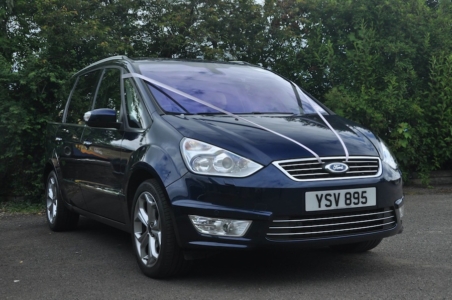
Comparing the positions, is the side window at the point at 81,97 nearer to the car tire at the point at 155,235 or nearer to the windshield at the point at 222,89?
the windshield at the point at 222,89

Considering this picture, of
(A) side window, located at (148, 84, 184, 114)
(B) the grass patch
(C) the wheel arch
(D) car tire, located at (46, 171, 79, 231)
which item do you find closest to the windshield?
(A) side window, located at (148, 84, 184, 114)

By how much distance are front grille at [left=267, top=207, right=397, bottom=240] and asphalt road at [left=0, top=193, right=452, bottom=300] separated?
36 centimetres

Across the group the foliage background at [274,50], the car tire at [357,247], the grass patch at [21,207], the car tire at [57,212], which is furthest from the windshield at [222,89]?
the grass patch at [21,207]

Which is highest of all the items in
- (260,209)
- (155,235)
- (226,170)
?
(226,170)

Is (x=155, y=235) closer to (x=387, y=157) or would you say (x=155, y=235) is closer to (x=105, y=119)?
(x=105, y=119)

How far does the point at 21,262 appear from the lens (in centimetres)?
568

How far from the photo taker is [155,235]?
4.79m

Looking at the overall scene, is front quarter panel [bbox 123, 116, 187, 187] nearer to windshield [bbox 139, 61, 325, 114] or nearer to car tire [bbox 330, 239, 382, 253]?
windshield [bbox 139, 61, 325, 114]

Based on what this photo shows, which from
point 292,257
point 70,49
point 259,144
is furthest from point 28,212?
point 259,144

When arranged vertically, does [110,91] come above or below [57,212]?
above

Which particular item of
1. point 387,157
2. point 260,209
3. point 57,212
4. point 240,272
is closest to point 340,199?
point 260,209

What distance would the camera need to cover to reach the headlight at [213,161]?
4.39 meters

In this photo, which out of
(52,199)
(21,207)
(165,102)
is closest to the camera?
(165,102)

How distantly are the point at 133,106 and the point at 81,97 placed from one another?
179 centimetres
